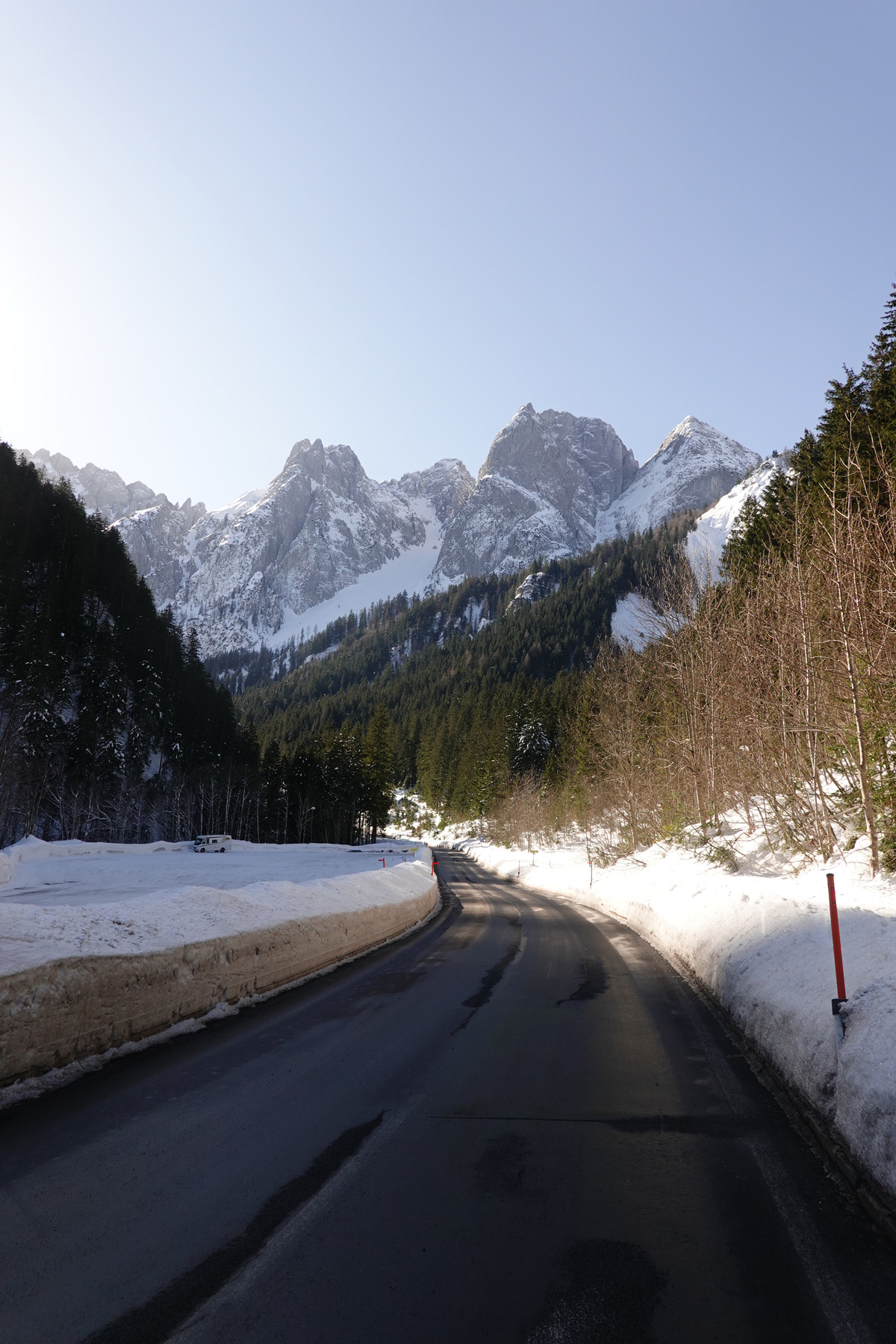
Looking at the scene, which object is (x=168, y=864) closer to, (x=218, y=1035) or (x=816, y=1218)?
(x=218, y=1035)

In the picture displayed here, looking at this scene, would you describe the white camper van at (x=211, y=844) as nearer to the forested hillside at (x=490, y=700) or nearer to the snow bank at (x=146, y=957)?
the forested hillside at (x=490, y=700)

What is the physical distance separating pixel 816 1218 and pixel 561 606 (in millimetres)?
161217

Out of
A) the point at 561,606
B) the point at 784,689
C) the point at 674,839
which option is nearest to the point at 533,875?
the point at 674,839

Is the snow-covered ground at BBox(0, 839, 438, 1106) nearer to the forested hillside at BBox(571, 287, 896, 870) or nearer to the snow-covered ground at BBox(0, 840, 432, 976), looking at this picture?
the snow-covered ground at BBox(0, 840, 432, 976)

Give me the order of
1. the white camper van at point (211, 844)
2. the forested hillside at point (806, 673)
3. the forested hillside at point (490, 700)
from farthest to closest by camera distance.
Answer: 1. the forested hillside at point (490, 700)
2. the white camper van at point (211, 844)
3. the forested hillside at point (806, 673)

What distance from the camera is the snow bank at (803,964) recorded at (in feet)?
13.5

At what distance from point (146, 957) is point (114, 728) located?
196 ft

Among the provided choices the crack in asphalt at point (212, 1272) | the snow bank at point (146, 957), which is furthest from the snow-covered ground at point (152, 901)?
the crack in asphalt at point (212, 1272)

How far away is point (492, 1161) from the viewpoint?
160 inches

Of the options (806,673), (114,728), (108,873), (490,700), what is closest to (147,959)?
(806,673)

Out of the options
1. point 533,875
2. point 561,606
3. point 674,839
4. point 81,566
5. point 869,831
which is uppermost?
point 561,606

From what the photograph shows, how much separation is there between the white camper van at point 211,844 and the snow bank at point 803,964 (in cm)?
3787

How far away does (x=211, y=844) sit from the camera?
49.0 meters

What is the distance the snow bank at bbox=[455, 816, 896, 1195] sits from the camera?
411 centimetres
